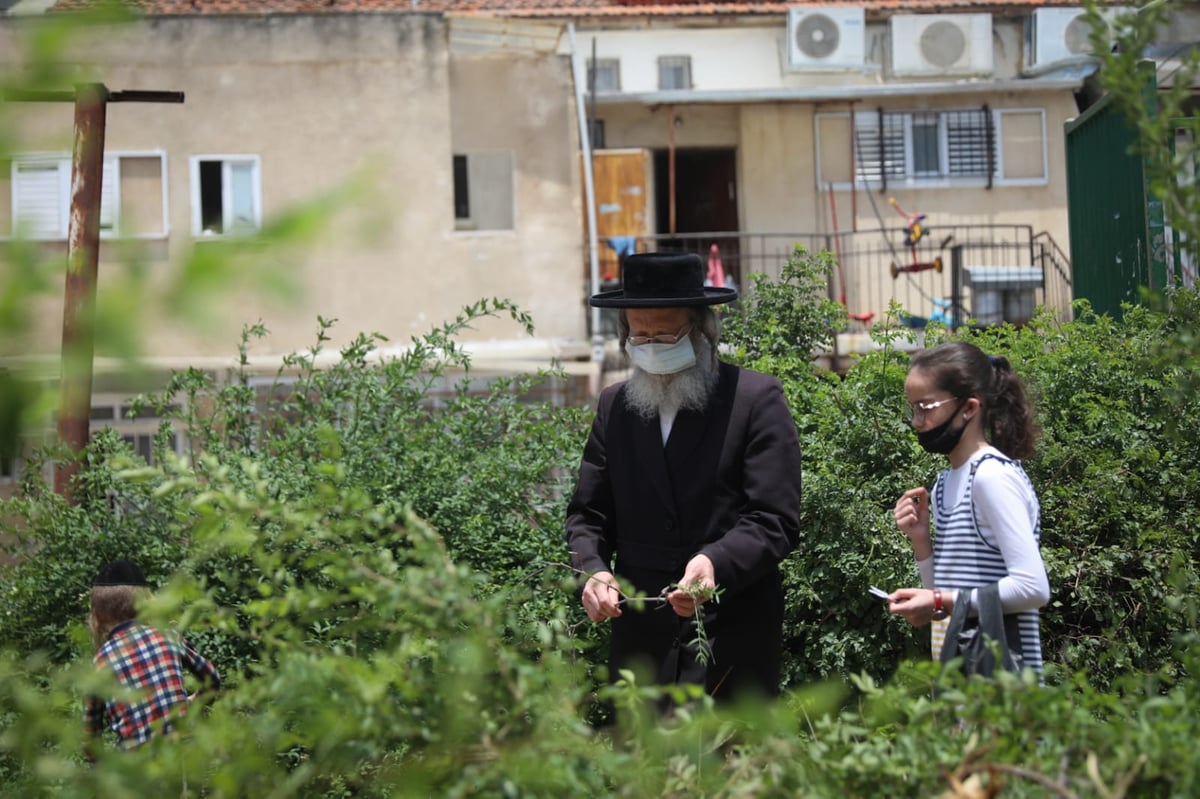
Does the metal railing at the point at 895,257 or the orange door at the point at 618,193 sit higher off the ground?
the orange door at the point at 618,193

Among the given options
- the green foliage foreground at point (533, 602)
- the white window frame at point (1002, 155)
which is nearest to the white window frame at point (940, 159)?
the white window frame at point (1002, 155)

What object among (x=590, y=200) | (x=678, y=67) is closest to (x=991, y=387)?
(x=590, y=200)

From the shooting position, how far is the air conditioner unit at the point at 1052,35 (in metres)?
18.6

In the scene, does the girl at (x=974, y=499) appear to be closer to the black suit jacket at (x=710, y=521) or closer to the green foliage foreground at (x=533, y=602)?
the green foliage foreground at (x=533, y=602)

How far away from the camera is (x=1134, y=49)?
2.40m

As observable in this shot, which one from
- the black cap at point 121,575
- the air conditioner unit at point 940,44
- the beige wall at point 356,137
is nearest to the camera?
the black cap at point 121,575

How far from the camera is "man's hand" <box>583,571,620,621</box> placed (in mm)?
3617

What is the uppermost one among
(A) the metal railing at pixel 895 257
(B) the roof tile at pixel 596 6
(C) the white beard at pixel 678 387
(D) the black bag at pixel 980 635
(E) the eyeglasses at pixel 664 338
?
(B) the roof tile at pixel 596 6

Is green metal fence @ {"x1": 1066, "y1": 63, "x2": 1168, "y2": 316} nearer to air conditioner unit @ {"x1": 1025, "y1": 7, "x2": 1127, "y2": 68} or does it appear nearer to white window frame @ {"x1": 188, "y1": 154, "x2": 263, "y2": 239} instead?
air conditioner unit @ {"x1": 1025, "y1": 7, "x2": 1127, "y2": 68}

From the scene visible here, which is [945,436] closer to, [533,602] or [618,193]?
[533,602]

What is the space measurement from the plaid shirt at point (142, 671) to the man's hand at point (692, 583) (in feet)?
5.97

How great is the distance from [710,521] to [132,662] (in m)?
2.15

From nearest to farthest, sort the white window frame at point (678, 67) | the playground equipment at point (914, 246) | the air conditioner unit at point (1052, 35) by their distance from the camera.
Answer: the playground equipment at point (914, 246), the air conditioner unit at point (1052, 35), the white window frame at point (678, 67)

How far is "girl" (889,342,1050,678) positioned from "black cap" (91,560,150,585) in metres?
3.03
